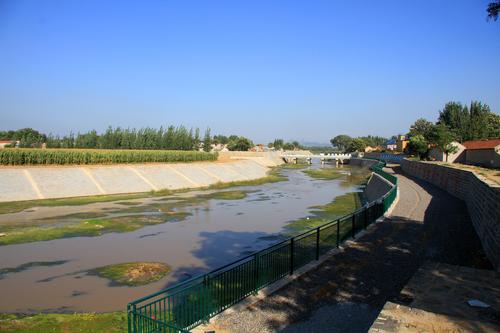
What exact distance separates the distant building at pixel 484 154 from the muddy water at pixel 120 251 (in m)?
30.4

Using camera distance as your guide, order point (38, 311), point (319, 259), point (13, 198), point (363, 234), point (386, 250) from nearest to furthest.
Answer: point (38, 311) < point (319, 259) < point (386, 250) < point (363, 234) < point (13, 198)

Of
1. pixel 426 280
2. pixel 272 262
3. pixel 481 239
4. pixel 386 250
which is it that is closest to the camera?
pixel 426 280

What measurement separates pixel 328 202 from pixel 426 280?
3113cm

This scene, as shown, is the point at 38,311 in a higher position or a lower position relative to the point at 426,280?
lower

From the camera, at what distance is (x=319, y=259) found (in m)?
14.2

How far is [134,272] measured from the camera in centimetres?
1725

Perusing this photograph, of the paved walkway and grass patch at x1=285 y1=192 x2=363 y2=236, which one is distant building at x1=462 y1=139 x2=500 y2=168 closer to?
grass patch at x1=285 y1=192 x2=363 y2=236

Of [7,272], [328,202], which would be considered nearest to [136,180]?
[328,202]

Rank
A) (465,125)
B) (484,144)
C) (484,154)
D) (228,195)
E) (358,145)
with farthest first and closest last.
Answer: (358,145), (465,125), (484,144), (484,154), (228,195)

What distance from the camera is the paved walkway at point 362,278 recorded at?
958cm

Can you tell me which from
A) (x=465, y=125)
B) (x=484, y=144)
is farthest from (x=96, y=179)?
(x=465, y=125)

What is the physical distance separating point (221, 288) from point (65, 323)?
4.70 m

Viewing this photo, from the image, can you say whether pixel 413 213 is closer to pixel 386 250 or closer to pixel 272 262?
pixel 386 250

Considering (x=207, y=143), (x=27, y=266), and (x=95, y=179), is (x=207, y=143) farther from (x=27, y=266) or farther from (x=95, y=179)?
(x=27, y=266)
